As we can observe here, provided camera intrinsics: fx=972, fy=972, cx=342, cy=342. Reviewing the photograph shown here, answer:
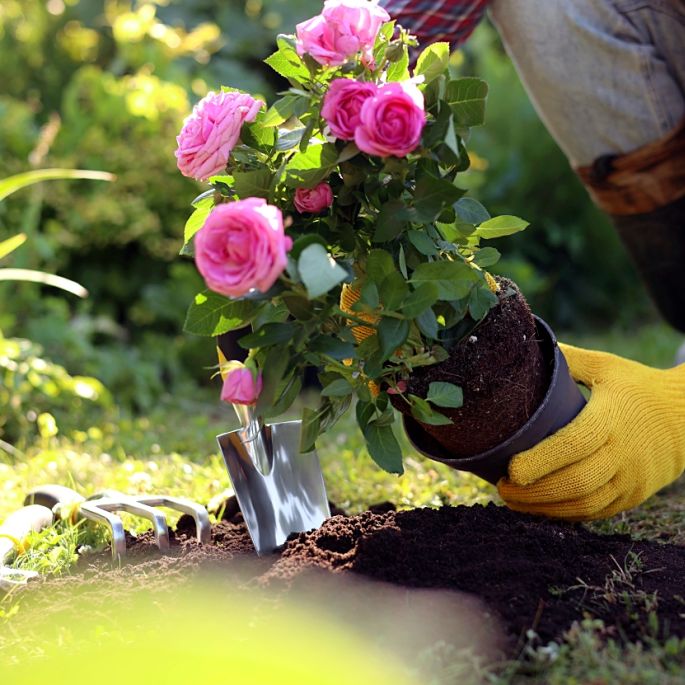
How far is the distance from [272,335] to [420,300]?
216mm

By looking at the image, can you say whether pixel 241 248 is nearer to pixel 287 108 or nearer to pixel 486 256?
pixel 287 108

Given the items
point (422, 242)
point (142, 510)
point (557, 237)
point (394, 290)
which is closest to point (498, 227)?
point (422, 242)

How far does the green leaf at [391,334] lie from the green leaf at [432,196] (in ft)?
0.51

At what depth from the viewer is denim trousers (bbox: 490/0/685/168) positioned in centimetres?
228

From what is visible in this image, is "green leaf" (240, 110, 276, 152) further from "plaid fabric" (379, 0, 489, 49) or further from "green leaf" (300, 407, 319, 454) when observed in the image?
"plaid fabric" (379, 0, 489, 49)

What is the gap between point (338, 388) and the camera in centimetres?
144

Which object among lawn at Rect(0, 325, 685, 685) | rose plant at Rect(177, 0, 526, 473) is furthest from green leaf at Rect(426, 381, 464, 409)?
lawn at Rect(0, 325, 685, 685)

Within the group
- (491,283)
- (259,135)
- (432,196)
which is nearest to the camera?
(432,196)

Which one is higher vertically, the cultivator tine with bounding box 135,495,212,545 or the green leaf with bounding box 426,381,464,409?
the green leaf with bounding box 426,381,464,409

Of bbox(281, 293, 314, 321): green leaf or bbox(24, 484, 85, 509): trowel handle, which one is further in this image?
bbox(24, 484, 85, 509): trowel handle

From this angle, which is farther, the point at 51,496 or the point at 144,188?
the point at 144,188

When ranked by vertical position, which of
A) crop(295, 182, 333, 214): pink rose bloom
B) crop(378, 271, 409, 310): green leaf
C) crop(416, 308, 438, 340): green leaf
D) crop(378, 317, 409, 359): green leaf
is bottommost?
crop(416, 308, 438, 340): green leaf

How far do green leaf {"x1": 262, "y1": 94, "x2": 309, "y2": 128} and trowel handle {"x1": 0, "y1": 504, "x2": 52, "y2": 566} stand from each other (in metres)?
0.83

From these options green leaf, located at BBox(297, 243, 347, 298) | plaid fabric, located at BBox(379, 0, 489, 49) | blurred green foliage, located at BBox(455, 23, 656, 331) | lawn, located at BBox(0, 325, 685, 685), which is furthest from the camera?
blurred green foliage, located at BBox(455, 23, 656, 331)
